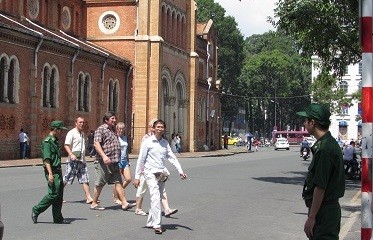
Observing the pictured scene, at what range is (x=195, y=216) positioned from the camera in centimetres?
1317

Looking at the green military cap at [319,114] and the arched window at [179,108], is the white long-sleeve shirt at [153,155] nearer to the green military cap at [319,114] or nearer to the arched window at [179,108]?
the green military cap at [319,114]

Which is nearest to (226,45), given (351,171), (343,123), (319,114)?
(343,123)

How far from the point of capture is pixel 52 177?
37.7ft

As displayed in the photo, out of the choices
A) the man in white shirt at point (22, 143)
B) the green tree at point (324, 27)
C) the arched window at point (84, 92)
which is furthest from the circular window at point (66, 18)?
the green tree at point (324, 27)

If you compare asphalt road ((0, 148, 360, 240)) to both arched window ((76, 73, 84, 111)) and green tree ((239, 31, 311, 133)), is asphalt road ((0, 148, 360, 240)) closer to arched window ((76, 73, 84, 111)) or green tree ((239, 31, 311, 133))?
arched window ((76, 73, 84, 111))

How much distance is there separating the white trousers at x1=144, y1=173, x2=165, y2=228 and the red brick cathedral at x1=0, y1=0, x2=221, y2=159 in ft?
79.2

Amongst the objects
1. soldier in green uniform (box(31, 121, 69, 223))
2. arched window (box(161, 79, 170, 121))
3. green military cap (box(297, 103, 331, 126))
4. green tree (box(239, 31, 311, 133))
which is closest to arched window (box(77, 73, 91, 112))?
arched window (box(161, 79, 170, 121))

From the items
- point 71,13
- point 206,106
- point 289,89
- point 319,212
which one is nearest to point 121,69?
point 71,13

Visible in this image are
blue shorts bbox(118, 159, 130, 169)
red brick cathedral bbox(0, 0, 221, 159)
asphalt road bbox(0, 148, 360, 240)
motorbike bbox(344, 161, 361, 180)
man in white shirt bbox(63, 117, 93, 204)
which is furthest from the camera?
red brick cathedral bbox(0, 0, 221, 159)

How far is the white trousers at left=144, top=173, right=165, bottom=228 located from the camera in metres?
11.0

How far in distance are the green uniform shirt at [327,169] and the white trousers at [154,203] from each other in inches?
214

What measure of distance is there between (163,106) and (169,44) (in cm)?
493

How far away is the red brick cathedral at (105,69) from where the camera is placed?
3644cm

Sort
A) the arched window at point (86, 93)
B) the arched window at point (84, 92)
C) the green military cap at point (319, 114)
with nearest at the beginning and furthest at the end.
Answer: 1. the green military cap at point (319, 114)
2. the arched window at point (84, 92)
3. the arched window at point (86, 93)
